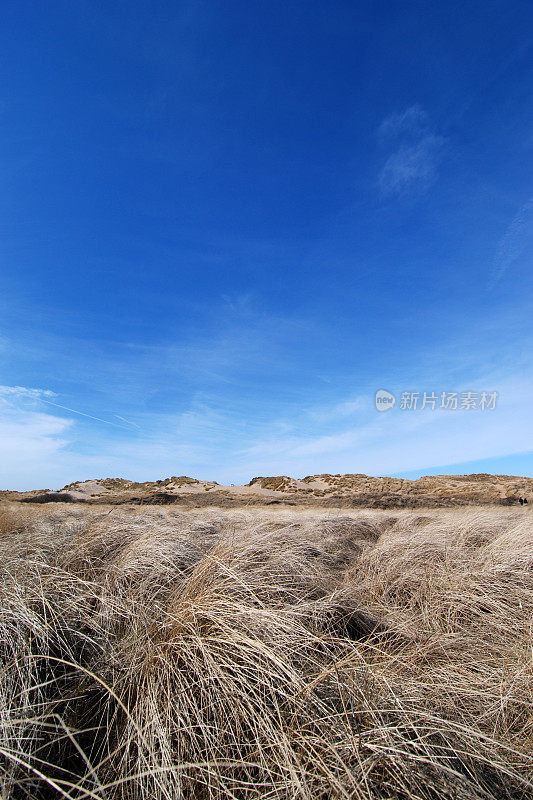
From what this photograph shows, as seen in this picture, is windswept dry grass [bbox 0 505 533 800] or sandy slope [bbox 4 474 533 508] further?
sandy slope [bbox 4 474 533 508]

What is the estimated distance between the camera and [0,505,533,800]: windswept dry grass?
55.7 inches

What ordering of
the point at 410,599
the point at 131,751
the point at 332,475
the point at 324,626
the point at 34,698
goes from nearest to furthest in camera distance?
the point at 131,751
the point at 34,698
the point at 324,626
the point at 410,599
the point at 332,475

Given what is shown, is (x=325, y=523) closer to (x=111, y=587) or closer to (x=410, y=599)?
(x=410, y=599)

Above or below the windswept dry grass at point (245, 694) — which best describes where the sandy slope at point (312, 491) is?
above

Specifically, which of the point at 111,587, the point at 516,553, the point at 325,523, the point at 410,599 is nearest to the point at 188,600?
the point at 111,587

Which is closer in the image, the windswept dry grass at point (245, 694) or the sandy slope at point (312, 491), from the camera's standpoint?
the windswept dry grass at point (245, 694)

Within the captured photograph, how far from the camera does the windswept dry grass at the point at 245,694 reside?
Result: 1416mm

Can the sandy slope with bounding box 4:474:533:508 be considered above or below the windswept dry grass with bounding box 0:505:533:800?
above

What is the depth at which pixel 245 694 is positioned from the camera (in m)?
1.66

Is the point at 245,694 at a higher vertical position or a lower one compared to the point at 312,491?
lower

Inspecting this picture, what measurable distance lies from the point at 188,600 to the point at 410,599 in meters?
2.38

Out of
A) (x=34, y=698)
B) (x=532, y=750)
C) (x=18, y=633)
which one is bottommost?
(x=532, y=750)

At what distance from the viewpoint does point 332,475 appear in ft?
105

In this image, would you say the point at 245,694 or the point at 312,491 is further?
the point at 312,491
